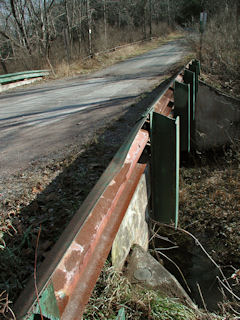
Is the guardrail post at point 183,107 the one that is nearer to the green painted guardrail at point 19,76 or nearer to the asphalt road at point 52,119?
the asphalt road at point 52,119

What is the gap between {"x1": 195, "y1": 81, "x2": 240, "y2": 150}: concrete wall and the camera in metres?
6.71

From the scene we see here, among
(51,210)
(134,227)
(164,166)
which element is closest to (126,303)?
(134,227)

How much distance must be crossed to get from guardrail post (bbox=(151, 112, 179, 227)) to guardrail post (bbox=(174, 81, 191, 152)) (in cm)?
175

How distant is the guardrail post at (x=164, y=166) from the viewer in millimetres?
2943

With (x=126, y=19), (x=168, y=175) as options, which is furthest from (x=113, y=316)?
(x=126, y=19)

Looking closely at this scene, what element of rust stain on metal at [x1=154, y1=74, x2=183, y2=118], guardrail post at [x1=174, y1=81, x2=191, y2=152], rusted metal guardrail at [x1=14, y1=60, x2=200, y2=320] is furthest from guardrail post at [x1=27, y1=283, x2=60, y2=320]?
guardrail post at [x1=174, y1=81, x2=191, y2=152]

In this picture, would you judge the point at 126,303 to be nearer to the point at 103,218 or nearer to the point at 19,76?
the point at 103,218

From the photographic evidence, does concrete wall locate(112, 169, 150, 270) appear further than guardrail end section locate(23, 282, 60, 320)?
Yes

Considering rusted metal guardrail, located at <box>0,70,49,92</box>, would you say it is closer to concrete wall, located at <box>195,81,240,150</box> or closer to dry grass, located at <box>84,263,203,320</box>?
concrete wall, located at <box>195,81,240,150</box>

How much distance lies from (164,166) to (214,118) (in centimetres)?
438

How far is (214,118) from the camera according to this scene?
696 centimetres

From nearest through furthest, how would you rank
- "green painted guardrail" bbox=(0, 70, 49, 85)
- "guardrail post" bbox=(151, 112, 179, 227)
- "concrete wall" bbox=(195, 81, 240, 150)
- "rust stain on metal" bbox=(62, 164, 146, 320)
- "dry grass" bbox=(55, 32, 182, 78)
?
1. "rust stain on metal" bbox=(62, 164, 146, 320)
2. "guardrail post" bbox=(151, 112, 179, 227)
3. "concrete wall" bbox=(195, 81, 240, 150)
4. "green painted guardrail" bbox=(0, 70, 49, 85)
5. "dry grass" bbox=(55, 32, 182, 78)

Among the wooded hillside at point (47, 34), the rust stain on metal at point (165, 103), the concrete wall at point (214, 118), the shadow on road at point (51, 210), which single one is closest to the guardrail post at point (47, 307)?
the shadow on road at point (51, 210)

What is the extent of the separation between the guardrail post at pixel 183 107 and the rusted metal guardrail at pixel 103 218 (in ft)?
2.63
